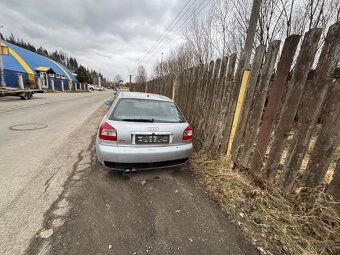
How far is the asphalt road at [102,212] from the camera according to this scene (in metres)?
1.83

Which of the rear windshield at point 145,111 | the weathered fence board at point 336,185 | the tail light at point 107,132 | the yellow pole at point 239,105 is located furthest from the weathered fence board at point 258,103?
the tail light at point 107,132

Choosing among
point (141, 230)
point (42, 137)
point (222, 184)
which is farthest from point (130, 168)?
point (42, 137)

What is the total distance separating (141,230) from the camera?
204cm

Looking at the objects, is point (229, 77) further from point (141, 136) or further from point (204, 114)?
point (141, 136)

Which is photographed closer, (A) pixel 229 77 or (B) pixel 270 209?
(B) pixel 270 209

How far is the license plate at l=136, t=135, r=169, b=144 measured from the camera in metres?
2.87

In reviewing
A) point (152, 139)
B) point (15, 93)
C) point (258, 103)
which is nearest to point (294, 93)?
point (258, 103)

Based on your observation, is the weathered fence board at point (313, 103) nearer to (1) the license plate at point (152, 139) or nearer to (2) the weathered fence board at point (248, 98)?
(2) the weathered fence board at point (248, 98)

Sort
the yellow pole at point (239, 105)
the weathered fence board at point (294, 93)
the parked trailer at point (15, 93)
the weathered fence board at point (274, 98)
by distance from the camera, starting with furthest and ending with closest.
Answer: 1. the parked trailer at point (15, 93)
2. the yellow pole at point (239, 105)
3. the weathered fence board at point (274, 98)
4. the weathered fence board at point (294, 93)

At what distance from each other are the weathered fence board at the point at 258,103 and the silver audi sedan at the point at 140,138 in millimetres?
1064

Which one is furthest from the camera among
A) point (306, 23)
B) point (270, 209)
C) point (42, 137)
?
point (306, 23)

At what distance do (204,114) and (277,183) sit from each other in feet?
7.86

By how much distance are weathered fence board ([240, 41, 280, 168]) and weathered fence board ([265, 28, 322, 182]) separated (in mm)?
432

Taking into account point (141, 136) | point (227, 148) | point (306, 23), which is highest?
point (306, 23)
